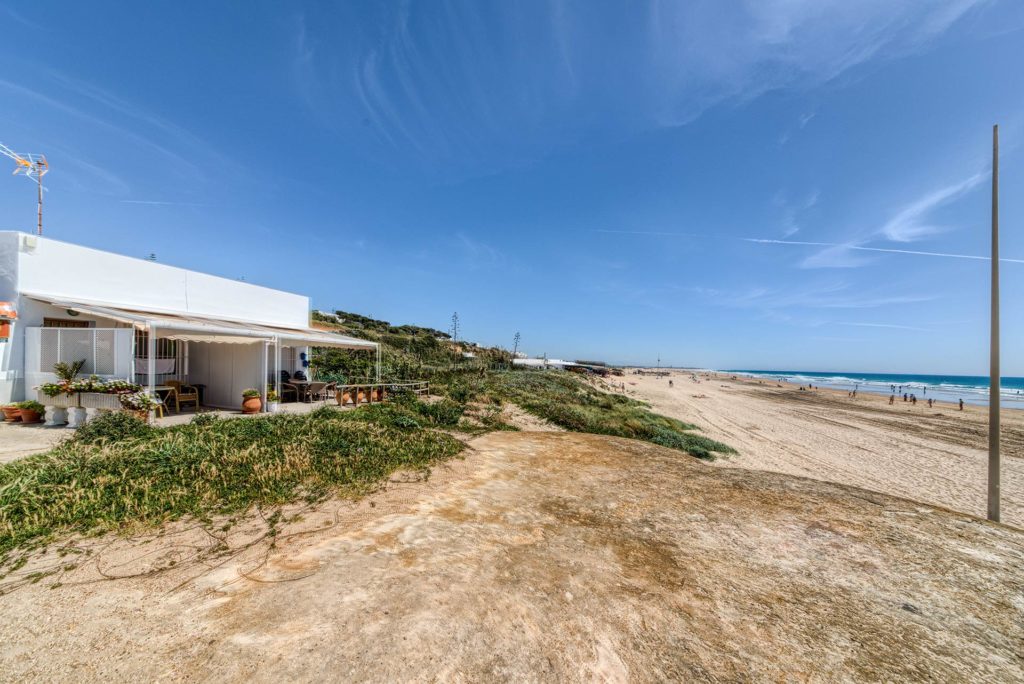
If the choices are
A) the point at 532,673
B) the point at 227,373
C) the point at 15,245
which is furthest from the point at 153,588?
the point at 15,245

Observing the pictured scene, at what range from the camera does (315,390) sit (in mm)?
14180

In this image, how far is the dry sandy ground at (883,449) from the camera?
9.90m

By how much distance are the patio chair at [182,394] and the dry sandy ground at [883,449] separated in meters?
15.7

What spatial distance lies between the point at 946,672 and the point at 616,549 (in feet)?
8.86

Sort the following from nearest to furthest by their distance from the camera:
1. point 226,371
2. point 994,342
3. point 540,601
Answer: point 540,601 < point 994,342 < point 226,371

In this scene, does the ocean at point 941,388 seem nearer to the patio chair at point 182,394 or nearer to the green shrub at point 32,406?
the patio chair at point 182,394

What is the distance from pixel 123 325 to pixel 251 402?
15.4 ft

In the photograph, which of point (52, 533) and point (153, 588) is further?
point (52, 533)

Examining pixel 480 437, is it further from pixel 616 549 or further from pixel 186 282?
pixel 186 282

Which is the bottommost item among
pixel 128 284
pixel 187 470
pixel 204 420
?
pixel 187 470

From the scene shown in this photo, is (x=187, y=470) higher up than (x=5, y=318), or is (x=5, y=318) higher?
(x=5, y=318)

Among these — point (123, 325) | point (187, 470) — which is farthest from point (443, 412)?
point (123, 325)

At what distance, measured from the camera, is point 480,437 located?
1036 cm

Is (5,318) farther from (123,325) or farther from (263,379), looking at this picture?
(263,379)
